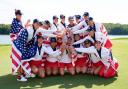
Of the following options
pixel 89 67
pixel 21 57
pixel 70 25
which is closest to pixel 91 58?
pixel 89 67

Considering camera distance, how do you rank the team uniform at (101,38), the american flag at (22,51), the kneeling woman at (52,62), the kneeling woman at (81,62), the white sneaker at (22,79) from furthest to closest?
1. the kneeling woman at (81,62)
2. the team uniform at (101,38)
3. the kneeling woman at (52,62)
4. the american flag at (22,51)
5. the white sneaker at (22,79)

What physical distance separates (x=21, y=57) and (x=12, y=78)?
71 cm

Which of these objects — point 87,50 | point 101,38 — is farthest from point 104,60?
point 101,38

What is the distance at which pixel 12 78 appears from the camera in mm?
10125

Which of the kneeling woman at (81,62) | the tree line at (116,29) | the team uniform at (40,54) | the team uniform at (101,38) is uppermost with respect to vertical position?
the team uniform at (101,38)

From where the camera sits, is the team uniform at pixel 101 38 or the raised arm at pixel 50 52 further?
the team uniform at pixel 101 38

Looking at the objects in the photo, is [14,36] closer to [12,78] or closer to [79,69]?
[12,78]

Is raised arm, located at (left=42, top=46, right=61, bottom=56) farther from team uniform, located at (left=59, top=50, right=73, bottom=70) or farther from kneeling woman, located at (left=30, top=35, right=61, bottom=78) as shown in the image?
team uniform, located at (left=59, top=50, right=73, bottom=70)

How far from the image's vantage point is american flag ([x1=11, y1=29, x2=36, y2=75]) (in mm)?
9844

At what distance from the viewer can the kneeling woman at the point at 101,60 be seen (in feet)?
32.7

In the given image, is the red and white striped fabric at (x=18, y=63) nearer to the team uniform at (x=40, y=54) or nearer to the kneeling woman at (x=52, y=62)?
the team uniform at (x=40, y=54)

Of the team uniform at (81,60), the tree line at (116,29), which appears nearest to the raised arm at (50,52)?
the team uniform at (81,60)

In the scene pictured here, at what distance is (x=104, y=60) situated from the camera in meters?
10.1

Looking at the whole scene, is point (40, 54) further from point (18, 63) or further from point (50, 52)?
point (18, 63)
